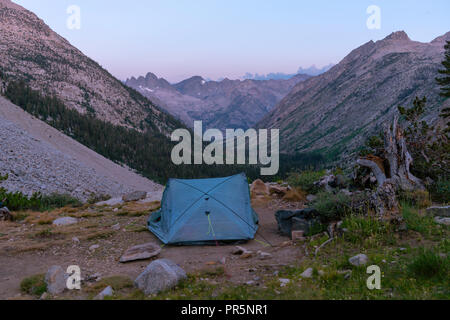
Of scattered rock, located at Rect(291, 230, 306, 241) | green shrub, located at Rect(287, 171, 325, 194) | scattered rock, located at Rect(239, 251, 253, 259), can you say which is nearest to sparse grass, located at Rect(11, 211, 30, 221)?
scattered rock, located at Rect(239, 251, 253, 259)

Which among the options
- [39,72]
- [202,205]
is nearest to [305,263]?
[202,205]

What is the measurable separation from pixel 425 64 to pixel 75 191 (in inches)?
6840

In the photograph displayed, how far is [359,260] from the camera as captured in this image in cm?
687

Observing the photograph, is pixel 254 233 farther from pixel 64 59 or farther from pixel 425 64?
pixel 425 64

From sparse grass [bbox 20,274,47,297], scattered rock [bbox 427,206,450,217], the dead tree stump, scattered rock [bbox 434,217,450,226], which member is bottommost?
sparse grass [bbox 20,274,47,297]

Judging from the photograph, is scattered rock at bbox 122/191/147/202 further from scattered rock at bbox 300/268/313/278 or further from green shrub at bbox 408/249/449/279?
green shrub at bbox 408/249/449/279

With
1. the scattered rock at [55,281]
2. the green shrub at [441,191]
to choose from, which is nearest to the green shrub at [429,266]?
the green shrub at [441,191]

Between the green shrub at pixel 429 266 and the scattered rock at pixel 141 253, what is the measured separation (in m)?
6.53

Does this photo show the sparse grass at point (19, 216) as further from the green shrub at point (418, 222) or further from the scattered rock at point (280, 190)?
the green shrub at point (418, 222)

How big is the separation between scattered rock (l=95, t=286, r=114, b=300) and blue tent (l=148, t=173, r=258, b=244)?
3872mm

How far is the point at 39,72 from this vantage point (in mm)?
107688

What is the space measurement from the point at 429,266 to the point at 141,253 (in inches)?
279

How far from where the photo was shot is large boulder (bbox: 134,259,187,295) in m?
6.40

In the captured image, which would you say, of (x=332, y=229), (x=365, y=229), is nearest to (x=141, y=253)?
(x=332, y=229)
